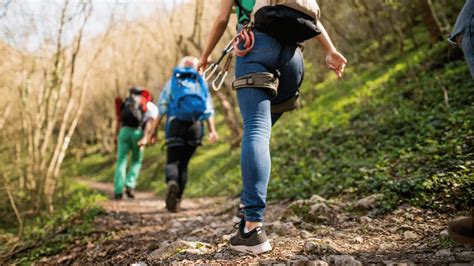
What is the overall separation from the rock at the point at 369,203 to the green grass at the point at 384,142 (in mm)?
87

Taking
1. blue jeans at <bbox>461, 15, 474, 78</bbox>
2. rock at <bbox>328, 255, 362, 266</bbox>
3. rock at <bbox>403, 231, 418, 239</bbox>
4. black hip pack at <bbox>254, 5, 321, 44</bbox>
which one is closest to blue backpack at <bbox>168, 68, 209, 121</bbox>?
black hip pack at <bbox>254, 5, 321, 44</bbox>

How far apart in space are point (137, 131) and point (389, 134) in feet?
14.7

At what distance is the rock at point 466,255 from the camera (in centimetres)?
191

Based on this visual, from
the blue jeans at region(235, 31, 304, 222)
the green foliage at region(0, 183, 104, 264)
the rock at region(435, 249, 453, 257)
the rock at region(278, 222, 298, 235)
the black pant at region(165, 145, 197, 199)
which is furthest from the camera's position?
the black pant at region(165, 145, 197, 199)

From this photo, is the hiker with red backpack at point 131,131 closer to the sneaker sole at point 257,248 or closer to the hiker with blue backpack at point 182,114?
the hiker with blue backpack at point 182,114

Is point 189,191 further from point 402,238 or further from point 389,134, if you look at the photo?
point 402,238

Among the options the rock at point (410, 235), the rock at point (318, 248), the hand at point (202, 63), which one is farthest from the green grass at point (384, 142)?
the hand at point (202, 63)

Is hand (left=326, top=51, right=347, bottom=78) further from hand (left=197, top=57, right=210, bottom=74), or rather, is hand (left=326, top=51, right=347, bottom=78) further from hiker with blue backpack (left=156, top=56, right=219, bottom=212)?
hiker with blue backpack (left=156, top=56, right=219, bottom=212)

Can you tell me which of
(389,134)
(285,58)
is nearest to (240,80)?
(285,58)

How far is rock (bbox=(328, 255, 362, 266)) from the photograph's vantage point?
6.31ft

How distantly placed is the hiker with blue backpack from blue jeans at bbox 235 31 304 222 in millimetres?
2665

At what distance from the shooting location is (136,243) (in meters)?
3.72

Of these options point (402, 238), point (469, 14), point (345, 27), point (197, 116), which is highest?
point (345, 27)

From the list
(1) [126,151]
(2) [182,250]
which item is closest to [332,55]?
(2) [182,250]
